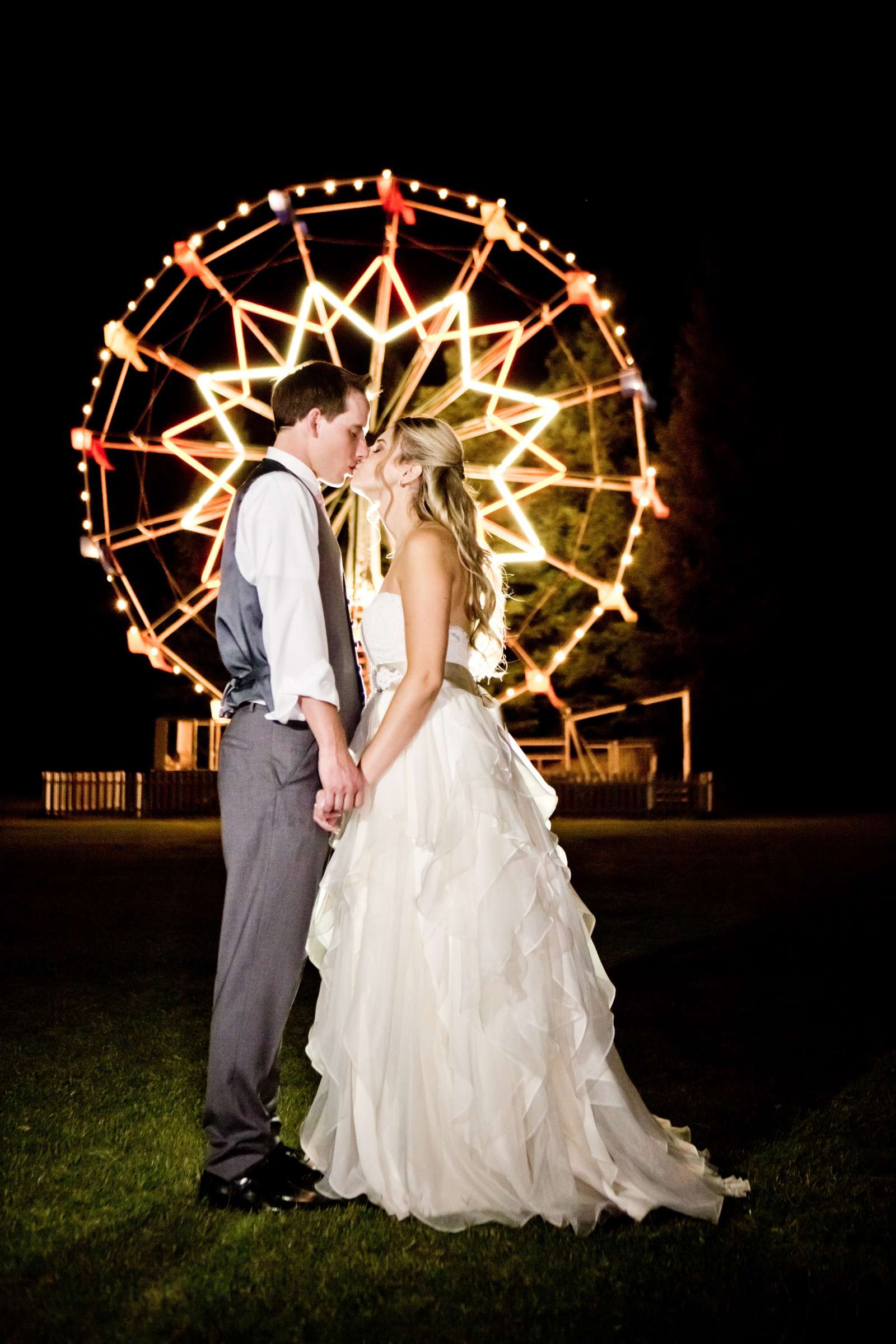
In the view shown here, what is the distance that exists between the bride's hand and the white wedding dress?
208 millimetres

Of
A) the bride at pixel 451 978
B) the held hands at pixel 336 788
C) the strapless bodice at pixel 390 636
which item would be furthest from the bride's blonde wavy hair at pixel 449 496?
the held hands at pixel 336 788

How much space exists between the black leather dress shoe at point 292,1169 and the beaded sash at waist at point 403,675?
48.5 inches

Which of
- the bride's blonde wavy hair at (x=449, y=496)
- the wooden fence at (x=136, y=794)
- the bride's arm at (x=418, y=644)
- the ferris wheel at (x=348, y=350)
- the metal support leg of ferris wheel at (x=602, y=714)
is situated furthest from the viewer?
the metal support leg of ferris wheel at (x=602, y=714)

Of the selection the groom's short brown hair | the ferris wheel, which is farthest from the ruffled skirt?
the ferris wheel

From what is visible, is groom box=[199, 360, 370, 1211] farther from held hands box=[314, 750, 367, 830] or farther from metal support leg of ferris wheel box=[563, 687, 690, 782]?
metal support leg of ferris wheel box=[563, 687, 690, 782]

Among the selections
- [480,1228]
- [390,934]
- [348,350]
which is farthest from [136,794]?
[480,1228]

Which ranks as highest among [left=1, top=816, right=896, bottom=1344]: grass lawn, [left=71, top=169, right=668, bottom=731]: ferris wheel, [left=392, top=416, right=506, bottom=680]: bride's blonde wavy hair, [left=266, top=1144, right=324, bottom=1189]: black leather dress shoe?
[left=71, top=169, right=668, bottom=731]: ferris wheel

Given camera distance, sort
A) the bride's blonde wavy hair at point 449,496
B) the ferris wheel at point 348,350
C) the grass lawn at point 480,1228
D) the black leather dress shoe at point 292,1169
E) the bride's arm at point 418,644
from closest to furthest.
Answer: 1. the grass lawn at point 480,1228
2. the black leather dress shoe at point 292,1169
3. the bride's arm at point 418,644
4. the bride's blonde wavy hair at point 449,496
5. the ferris wheel at point 348,350

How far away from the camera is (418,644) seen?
139 inches

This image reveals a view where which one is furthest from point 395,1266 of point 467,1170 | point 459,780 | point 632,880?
point 632,880

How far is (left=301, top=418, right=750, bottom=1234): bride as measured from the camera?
328 centimetres

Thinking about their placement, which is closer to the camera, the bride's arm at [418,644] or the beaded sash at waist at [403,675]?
the bride's arm at [418,644]

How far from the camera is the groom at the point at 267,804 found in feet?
10.7

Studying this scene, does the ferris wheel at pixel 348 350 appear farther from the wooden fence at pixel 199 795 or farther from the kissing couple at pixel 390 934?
the kissing couple at pixel 390 934
